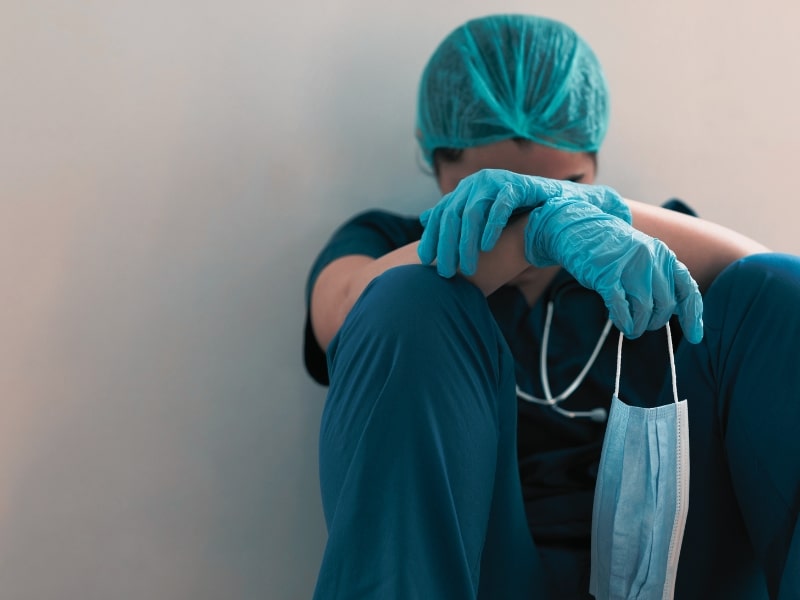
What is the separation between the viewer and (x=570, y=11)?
1.15 meters

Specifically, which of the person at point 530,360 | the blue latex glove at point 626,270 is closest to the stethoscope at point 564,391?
the person at point 530,360

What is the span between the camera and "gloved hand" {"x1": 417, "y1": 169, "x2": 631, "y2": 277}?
0.68 meters

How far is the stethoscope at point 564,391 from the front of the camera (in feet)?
2.94

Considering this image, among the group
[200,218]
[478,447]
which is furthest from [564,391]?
[200,218]

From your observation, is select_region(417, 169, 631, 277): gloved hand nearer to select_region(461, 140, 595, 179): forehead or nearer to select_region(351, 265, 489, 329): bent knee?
select_region(351, 265, 489, 329): bent knee

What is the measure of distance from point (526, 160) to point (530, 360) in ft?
0.72

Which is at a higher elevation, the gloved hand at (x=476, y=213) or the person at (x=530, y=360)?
the gloved hand at (x=476, y=213)

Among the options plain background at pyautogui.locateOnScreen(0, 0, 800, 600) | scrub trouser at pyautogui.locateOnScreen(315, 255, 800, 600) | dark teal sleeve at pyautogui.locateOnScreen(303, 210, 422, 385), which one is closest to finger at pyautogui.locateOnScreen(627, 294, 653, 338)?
scrub trouser at pyautogui.locateOnScreen(315, 255, 800, 600)

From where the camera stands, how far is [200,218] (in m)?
1.07

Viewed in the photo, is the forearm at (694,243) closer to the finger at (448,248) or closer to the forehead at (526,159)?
the forehead at (526,159)

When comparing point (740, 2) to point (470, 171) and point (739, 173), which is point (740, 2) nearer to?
point (739, 173)

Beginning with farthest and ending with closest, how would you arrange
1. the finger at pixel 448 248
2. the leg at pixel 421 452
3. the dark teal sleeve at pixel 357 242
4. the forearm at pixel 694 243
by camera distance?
the dark teal sleeve at pixel 357 242 → the forearm at pixel 694 243 → the finger at pixel 448 248 → the leg at pixel 421 452

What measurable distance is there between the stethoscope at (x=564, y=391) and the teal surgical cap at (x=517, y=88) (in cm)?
20

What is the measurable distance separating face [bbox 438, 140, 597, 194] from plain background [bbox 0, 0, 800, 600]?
0.72ft
